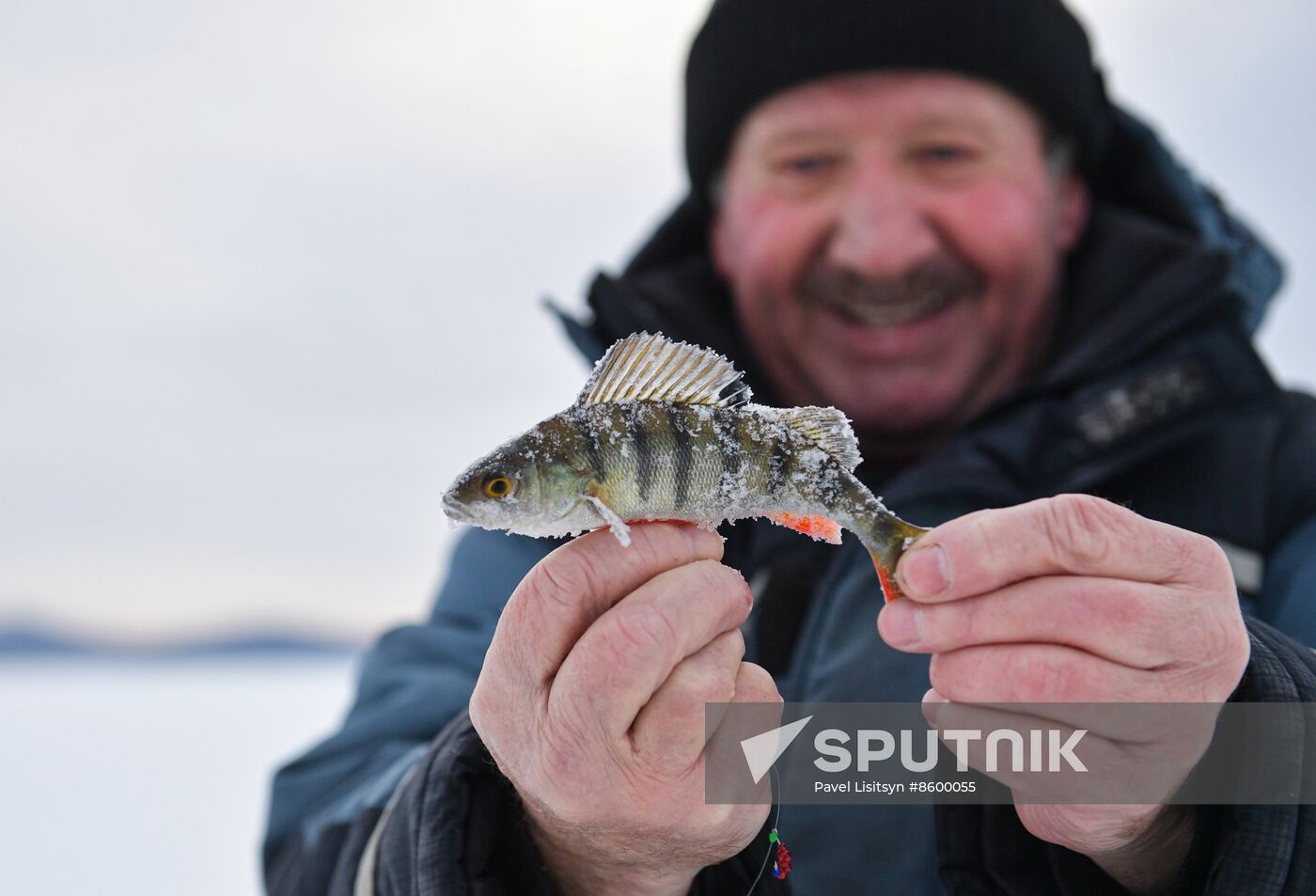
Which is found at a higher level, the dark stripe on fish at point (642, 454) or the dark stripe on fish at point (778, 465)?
the dark stripe on fish at point (642, 454)

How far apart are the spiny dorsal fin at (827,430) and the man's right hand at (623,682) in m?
0.33

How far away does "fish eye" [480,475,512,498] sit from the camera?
196 cm

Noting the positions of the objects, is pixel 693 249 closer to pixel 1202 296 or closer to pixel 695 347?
pixel 1202 296

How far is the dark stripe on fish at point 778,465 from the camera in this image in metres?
2.05

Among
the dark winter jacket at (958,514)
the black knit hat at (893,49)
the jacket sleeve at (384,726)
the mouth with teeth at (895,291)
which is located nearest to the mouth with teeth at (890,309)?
the mouth with teeth at (895,291)

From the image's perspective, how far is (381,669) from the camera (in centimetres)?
436

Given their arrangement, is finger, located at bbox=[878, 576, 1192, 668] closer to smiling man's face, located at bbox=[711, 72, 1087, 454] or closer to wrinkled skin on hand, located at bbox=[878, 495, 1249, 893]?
wrinkled skin on hand, located at bbox=[878, 495, 1249, 893]

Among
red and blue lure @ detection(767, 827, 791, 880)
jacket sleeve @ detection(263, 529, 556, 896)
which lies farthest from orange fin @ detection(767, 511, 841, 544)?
jacket sleeve @ detection(263, 529, 556, 896)

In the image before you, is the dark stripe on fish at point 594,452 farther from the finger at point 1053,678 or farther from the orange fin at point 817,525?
the finger at point 1053,678

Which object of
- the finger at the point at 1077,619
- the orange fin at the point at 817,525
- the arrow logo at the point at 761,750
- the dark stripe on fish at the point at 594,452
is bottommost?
the arrow logo at the point at 761,750

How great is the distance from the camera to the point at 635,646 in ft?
6.36

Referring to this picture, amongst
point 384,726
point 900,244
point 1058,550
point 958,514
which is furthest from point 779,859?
point 900,244

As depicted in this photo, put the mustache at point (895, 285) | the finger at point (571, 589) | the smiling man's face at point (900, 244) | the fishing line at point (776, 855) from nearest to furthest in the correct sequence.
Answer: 1. the finger at point (571, 589)
2. the fishing line at point (776, 855)
3. the mustache at point (895, 285)
4. the smiling man's face at point (900, 244)

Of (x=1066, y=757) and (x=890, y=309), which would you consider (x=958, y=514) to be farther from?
(x=1066, y=757)
